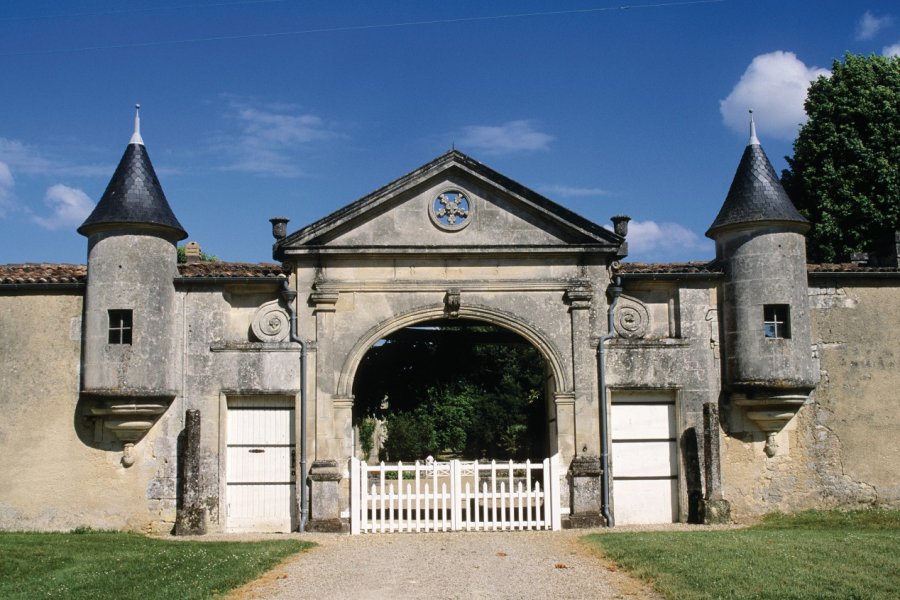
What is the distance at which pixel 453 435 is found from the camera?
133 ft

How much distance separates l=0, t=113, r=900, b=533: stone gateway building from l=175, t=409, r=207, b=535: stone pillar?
5 cm

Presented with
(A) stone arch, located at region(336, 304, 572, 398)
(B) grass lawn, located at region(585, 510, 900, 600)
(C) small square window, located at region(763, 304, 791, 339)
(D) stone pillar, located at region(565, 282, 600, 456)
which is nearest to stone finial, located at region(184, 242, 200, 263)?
(A) stone arch, located at region(336, 304, 572, 398)

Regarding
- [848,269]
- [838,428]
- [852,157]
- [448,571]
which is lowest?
[448,571]

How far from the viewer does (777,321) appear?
16.0 meters

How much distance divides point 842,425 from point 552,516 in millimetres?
5253

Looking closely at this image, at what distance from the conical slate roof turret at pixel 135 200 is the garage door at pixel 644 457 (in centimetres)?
807

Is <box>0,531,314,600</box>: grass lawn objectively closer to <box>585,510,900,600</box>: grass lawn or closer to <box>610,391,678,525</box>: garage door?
<box>585,510,900,600</box>: grass lawn

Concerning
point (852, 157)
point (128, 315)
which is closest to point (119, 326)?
point (128, 315)

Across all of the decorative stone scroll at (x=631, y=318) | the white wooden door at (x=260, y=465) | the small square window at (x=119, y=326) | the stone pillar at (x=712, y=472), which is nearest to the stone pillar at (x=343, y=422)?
the white wooden door at (x=260, y=465)

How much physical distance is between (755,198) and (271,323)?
27.4 ft

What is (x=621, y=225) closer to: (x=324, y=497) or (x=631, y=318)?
(x=631, y=318)

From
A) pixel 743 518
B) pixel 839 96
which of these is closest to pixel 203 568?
pixel 743 518

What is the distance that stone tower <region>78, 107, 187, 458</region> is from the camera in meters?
15.4

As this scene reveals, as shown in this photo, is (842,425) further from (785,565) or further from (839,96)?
(839,96)
